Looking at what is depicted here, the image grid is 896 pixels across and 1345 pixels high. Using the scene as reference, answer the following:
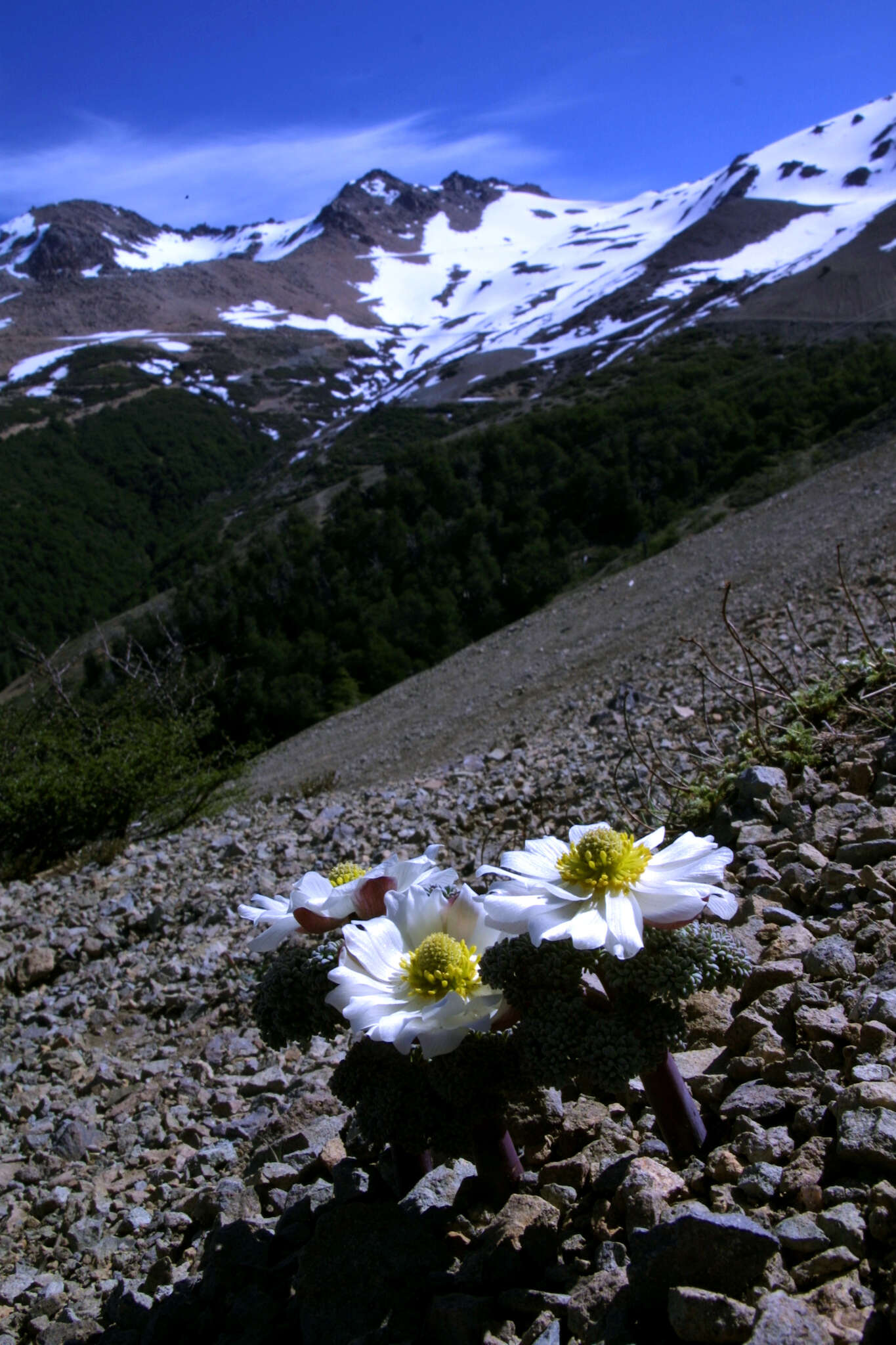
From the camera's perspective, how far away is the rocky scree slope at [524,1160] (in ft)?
3.57

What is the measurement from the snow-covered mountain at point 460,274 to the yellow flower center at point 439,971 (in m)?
43.2

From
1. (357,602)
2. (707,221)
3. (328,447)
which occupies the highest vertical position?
(707,221)

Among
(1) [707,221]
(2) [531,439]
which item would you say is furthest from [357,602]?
(1) [707,221]

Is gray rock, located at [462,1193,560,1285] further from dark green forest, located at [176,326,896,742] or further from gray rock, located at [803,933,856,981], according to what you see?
dark green forest, located at [176,326,896,742]

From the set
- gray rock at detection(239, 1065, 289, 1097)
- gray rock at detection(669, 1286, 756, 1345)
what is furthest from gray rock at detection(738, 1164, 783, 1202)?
gray rock at detection(239, 1065, 289, 1097)

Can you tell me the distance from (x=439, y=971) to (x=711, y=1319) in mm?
469

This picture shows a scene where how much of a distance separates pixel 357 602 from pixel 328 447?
32169mm

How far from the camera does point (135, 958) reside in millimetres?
3707

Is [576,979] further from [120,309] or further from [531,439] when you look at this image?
[120,309]

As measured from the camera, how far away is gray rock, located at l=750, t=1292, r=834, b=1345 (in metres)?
0.92

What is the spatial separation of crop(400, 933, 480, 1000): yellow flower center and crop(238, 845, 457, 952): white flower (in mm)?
132

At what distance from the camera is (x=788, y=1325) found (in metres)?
0.94

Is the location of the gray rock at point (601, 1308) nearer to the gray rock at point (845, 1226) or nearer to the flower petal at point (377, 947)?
the gray rock at point (845, 1226)

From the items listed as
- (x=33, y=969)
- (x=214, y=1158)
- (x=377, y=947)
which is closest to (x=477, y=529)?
(x=33, y=969)
